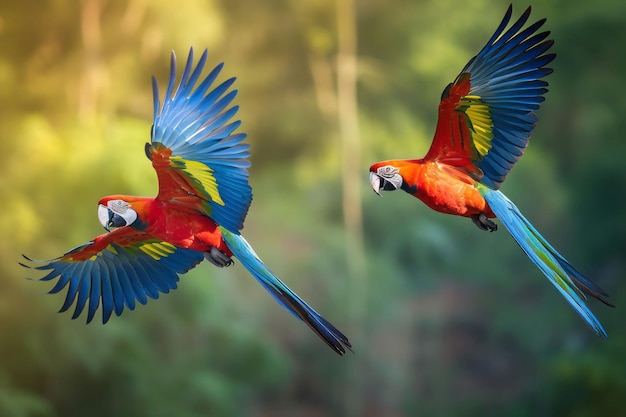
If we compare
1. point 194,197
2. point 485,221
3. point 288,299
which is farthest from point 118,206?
point 485,221

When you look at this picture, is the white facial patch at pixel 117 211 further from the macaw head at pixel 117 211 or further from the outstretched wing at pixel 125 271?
the outstretched wing at pixel 125 271

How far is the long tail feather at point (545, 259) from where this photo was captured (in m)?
1.56

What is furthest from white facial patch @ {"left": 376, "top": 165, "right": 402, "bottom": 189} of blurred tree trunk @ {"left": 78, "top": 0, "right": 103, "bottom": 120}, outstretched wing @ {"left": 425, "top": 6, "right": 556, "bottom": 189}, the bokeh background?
blurred tree trunk @ {"left": 78, "top": 0, "right": 103, "bottom": 120}

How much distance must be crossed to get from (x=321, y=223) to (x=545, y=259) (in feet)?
8.51

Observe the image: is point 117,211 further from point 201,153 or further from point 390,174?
point 390,174

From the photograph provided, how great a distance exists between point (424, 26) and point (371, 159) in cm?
A: 72

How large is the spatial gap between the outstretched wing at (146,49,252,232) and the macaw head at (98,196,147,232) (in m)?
0.07

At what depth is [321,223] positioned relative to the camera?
4191mm

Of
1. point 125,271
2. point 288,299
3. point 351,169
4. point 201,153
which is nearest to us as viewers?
point 288,299

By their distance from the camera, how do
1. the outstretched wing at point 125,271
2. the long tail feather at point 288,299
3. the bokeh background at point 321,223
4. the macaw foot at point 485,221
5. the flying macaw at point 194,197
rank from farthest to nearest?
the bokeh background at point 321,223
the outstretched wing at point 125,271
the macaw foot at point 485,221
the flying macaw at point 194,197
the long tail feather at point 288,299

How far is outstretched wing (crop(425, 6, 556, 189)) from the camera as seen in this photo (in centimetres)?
172

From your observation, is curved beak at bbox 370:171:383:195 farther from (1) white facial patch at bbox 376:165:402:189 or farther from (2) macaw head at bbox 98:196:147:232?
(2) macaw head at bbox 98:196:147:232

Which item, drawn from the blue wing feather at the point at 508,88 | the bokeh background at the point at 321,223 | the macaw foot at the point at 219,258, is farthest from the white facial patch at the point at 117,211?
the bokeh background at the point at 321,223

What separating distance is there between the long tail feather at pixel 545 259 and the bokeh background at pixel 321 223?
2359 mm
